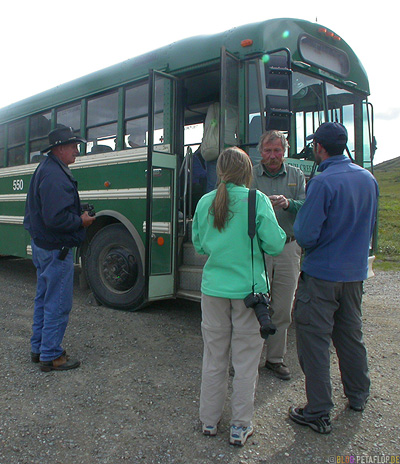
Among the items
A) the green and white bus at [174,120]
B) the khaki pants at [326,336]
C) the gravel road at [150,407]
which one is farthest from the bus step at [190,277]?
the khaki pants at [326,336]

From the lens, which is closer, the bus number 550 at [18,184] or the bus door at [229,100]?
the bus door at [229,100]

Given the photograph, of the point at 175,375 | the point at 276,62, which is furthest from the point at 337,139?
the point at 175,375

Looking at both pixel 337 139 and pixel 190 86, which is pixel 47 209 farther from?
pixel 190 86

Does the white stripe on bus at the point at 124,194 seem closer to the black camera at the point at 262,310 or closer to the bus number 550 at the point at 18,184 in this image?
the bus number 550 at the point at 18,184

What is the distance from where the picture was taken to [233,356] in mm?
2719

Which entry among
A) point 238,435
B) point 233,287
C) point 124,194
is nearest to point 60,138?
point 124,194

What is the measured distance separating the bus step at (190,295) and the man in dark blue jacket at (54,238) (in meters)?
1.49

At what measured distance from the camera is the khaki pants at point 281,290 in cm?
376

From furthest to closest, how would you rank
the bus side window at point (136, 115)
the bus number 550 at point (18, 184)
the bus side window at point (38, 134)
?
1. the bus number 550 at point (18, 184)
2. the bus side window at point (38, 134)
3. the bus side window at point (136, 115)

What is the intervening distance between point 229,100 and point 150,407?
9.72ft

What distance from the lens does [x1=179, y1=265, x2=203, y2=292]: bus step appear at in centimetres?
498

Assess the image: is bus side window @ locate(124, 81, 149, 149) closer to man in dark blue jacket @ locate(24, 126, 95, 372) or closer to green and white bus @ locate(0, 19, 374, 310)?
green and white bus @ locate(0, 19, 374, 310)

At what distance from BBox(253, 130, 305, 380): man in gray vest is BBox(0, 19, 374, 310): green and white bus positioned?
0.40m

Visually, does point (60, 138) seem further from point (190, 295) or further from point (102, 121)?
point (102, 121)
